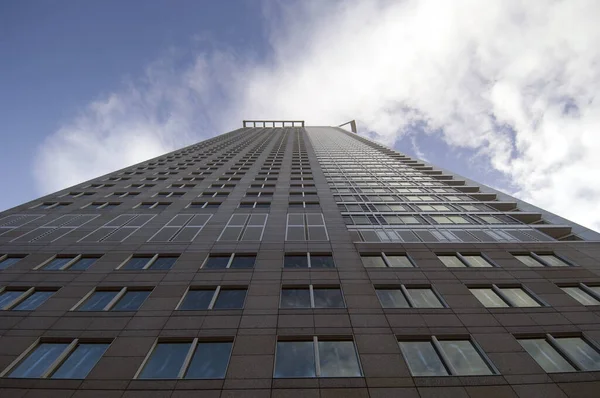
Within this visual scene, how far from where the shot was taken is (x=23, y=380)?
1003 cm

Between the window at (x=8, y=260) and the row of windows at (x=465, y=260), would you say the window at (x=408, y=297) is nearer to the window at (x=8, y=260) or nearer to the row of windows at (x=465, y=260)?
the row of windows at (x=465, y=260)

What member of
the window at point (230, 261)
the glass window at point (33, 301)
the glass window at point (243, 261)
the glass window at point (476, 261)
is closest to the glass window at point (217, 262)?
the window at point (230, 261)

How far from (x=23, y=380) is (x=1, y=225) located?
1804 cm

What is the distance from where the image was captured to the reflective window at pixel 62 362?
1039cm

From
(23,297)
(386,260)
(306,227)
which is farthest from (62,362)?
(386,260)

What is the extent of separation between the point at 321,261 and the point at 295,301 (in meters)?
3.72

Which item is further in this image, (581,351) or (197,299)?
(197,299)

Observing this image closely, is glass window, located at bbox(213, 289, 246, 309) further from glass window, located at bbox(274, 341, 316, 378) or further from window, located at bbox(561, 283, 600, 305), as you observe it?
window, located at bbox(561, 283, 600, 305)

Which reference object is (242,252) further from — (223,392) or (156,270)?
(223,392)

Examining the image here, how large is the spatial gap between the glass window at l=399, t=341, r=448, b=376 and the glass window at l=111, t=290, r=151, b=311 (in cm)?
1243

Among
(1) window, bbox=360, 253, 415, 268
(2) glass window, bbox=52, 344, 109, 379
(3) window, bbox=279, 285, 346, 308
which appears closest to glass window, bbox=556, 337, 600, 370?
(1) window, bbox=360, 253, 415, 268

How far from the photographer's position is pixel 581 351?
1135cm

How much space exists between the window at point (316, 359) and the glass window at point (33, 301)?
1235 centimetres

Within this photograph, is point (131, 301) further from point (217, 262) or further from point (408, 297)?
point (408, 297)
